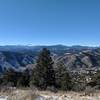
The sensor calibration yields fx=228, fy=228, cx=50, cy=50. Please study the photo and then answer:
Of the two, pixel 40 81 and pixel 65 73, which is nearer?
pixel 40 81

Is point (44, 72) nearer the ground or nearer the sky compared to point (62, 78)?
nearer the sky

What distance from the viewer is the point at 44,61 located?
4156 centimetres

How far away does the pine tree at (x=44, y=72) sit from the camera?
131ft

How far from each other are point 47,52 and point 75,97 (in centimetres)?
3291

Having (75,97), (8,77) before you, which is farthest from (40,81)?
(75,97)

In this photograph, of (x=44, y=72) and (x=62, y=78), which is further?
(x=62, y=78)

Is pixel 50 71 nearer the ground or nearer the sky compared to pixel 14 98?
nearer the ground

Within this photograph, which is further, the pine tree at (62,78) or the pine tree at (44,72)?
the pine tree at (62,78)

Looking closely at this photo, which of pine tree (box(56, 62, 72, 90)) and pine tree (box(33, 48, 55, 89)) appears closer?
pine tree (box(33, 48, 55, 89))

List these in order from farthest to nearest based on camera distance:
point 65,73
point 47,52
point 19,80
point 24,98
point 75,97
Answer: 1. point 19,80
2. point 65,73
3. point 47,52
4. point 75,97
5. point 24,98

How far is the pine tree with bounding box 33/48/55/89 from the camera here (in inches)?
1566

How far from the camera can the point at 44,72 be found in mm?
40688

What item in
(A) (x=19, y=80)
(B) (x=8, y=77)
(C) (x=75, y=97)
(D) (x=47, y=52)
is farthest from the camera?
(B) (x=8, y=77)

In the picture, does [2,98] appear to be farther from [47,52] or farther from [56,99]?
[47,52]
